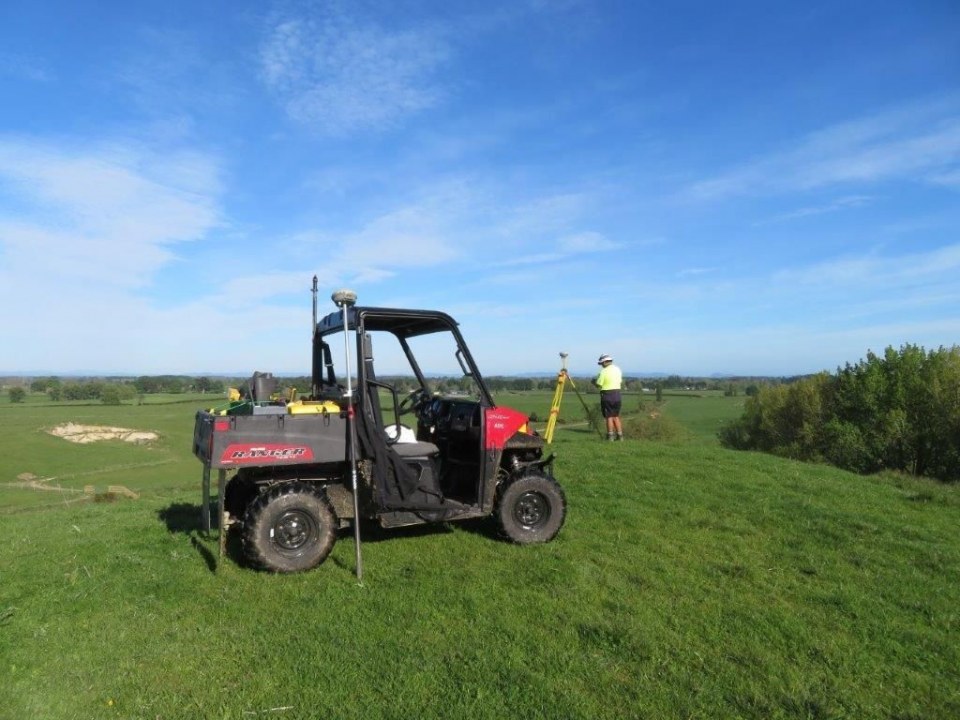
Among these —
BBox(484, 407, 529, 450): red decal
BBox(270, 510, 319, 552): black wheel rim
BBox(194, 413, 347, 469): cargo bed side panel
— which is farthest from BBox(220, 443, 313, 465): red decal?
BBox(484, 407, 529, 450): red decal

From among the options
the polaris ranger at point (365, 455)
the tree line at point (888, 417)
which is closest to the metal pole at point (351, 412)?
the polaris ranger at point (365, 455)

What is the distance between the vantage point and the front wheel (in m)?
6.56

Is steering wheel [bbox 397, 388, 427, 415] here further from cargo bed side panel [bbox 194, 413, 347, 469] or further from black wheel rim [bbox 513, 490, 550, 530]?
black wheel rim [bbox 513, 490, 550, 530]

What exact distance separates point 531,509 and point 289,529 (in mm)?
2404

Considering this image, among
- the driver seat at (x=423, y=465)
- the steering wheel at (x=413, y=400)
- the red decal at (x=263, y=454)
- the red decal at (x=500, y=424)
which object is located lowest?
the driver seat at (x=423, y=465)

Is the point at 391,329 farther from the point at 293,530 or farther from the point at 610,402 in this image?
the point at 610,402

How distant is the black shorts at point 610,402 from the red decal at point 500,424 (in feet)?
23.5

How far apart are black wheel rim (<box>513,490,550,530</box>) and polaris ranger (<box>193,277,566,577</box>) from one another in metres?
0.01

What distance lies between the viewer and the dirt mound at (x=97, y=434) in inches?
1842

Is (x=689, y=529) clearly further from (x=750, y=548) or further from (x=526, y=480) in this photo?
(x=526, y=480)

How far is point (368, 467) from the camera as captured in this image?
20.2 ft

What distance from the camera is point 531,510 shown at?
6.73 metres

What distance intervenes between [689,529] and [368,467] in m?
3.64

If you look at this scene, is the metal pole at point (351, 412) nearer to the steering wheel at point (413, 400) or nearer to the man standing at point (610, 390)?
the steering wheel at point (413, 400)
